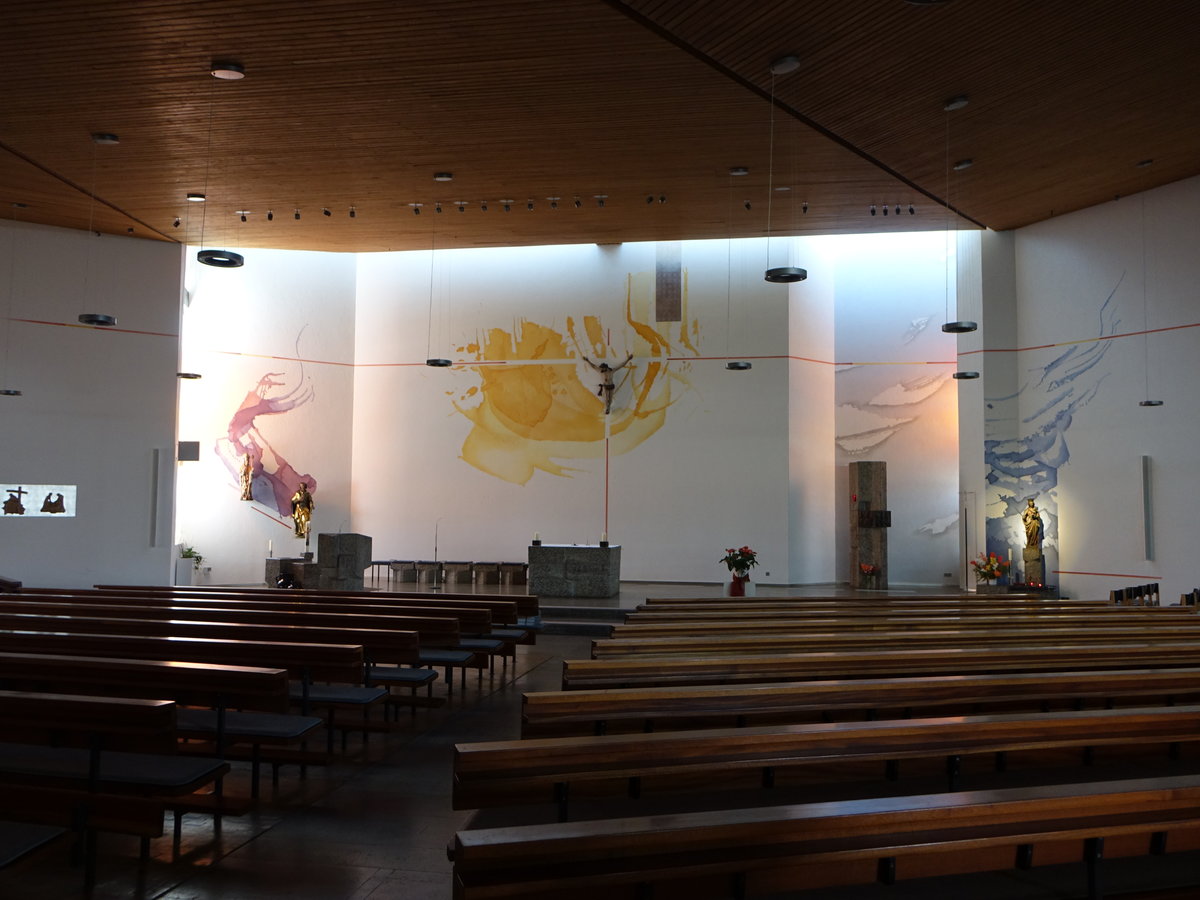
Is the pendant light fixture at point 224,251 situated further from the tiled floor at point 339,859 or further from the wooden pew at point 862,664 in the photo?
the wooden pew at point 862,664

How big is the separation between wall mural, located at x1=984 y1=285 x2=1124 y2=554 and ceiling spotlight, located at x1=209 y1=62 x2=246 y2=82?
10.4 meters

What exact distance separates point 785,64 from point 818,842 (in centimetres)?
700

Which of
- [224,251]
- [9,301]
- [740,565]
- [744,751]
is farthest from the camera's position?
[740,565]

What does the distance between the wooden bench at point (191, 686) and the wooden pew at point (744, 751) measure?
1517 mm

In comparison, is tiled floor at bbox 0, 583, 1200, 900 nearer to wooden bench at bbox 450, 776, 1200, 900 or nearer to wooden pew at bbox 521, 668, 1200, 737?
wooden bench at bbox 450, 776, 1200, 900

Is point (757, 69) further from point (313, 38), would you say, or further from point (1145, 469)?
point (1145, 469)

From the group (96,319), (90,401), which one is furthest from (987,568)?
(90,401)

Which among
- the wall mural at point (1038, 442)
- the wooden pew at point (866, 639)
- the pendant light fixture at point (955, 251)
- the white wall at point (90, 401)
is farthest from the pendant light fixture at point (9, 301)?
the wall mural at point (1038, 442)

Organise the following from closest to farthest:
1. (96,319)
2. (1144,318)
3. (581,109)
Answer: (581,109), (96,319), (1144,318)

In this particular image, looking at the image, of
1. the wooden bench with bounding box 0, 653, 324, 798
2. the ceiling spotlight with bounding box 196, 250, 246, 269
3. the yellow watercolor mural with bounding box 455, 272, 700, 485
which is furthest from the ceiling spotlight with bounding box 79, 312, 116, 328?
the yellow watercolor mural with bounding box 455, 272, 700, 485

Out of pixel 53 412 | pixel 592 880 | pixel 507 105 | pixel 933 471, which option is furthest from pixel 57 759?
pixel 933 471

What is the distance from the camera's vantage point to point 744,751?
260cm

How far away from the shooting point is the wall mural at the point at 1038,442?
1210cm

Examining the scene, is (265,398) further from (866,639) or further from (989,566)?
(866,639)
